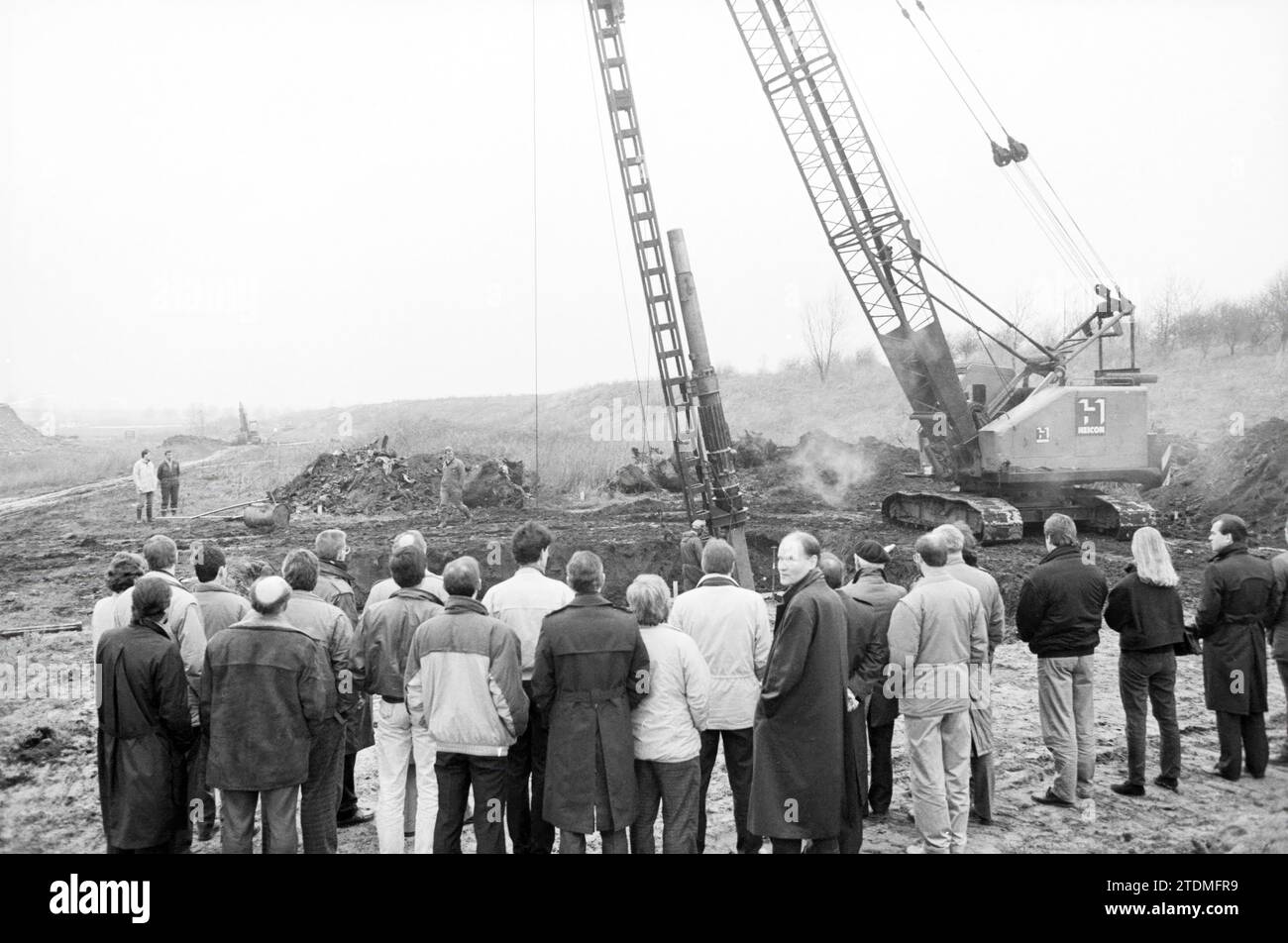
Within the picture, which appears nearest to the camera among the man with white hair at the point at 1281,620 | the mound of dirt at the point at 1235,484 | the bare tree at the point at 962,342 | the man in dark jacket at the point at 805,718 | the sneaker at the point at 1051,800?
the man in dark jacket at the point at 805,718

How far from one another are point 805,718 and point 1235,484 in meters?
16.8

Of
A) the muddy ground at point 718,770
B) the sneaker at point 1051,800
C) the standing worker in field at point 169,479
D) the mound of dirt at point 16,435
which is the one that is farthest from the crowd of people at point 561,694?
the mound of dirt at point 16,435

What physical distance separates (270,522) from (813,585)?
49.7 ft

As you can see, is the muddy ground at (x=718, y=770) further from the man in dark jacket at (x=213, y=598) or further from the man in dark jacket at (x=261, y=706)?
the man in dark jacket at (x=213, y=598)

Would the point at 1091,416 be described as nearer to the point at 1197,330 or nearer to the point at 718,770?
the point at 718,770

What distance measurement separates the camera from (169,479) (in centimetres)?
1950

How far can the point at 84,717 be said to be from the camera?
7.69 metres

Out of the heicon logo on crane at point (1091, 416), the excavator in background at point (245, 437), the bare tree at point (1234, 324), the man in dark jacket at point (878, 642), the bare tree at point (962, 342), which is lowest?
the man in dark jacket at point (878, 642)

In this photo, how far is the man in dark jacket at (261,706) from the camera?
414cm

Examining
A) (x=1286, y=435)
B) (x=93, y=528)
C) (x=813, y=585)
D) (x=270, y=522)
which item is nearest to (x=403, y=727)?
(x=813, y=585)

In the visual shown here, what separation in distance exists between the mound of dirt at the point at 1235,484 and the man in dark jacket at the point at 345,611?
52.0 ft

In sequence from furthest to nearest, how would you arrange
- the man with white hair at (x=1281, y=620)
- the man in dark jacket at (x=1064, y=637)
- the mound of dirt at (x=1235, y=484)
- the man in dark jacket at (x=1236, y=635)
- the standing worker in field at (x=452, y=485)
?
the standing worker in field at (x=452, y=485), the mound of dirt at (x=1235, y=484), the man with white hair at (x=1281, y=620), the man in dark jacket at (x=1236, y=635), the man in dark jacket at (x=1064, y=637)

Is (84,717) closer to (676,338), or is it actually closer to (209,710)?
(209,710)

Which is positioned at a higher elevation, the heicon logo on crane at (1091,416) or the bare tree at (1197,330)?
the bare tree at (1197,330)
